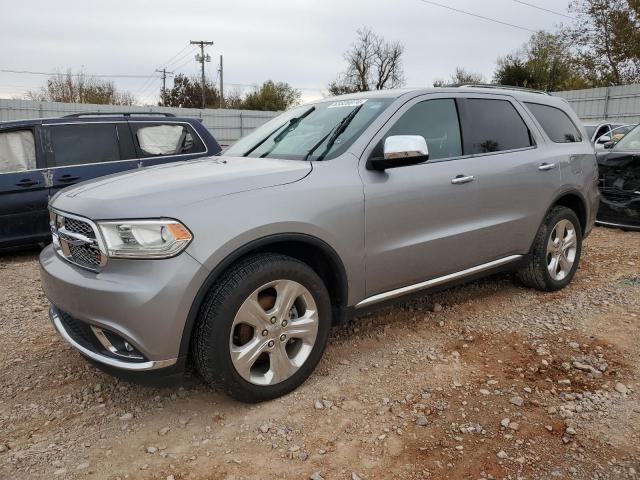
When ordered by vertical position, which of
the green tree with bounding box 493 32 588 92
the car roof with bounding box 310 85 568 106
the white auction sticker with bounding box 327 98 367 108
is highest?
the green tree with bounding box 493 32 588 92

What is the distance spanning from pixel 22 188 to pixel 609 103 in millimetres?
23878

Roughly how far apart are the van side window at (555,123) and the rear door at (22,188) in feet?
17.5

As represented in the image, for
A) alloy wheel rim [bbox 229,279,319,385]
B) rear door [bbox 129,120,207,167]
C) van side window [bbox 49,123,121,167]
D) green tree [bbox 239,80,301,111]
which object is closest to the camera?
alloy wheel rim [bbox 229,279,319,385]

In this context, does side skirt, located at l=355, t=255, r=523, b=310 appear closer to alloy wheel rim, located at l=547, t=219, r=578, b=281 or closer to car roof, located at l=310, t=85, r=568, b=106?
alloy wheel rim, located at l=547, t=219, r=578, b=281

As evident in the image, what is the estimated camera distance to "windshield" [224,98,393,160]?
3.16 m

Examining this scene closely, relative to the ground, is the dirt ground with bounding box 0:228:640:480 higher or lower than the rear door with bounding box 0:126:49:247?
lower

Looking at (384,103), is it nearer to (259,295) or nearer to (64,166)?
(259,295)

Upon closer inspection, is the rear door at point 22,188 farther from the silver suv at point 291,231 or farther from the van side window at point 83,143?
the silver suv at point 291,231

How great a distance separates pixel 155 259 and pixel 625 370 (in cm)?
285

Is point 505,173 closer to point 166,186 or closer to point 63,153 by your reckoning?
point 166,186

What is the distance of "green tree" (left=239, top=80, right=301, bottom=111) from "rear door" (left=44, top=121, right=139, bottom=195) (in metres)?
43.9

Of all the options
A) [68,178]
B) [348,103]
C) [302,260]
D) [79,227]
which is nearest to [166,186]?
[79,227]

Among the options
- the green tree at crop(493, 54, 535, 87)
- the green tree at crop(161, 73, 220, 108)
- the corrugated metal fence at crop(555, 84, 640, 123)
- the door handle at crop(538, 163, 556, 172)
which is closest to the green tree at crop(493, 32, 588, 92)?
the green tree at crop(493, 54, 535, 87)

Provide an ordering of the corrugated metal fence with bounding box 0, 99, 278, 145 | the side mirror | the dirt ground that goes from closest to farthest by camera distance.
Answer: the dirt ground → the side mirror → the corrugated metal fence with bounding box 0, 99, 278, 145
